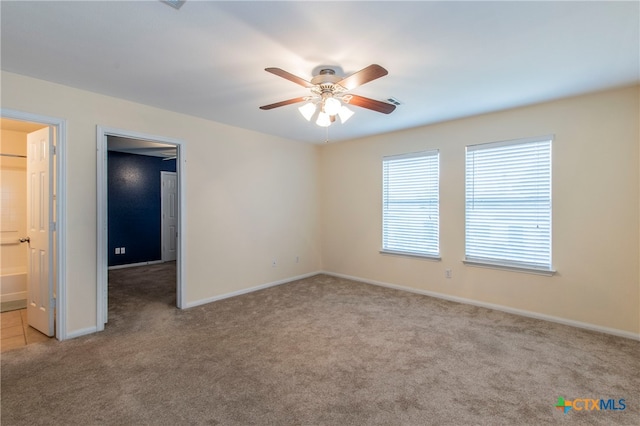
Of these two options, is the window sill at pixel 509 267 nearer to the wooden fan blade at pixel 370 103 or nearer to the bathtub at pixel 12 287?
the wooden fan blade at pixel 370 103

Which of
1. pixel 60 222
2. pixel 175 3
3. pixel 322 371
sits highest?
pixel 175 3

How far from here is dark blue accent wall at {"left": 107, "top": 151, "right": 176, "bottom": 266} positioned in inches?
257

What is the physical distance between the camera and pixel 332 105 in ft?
8.38

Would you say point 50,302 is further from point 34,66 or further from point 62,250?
point 34,66

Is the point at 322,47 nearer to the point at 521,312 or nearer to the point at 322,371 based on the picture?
the point at 322,371

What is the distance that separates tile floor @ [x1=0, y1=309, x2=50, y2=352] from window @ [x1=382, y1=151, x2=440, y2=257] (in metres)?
4.47

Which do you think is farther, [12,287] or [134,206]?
[134,206]

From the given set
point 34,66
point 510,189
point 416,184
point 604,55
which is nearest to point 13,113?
point 34,66

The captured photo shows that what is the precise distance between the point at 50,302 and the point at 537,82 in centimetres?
526

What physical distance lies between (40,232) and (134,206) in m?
3.78

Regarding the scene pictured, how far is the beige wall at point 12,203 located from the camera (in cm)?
434

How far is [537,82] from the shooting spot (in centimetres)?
296

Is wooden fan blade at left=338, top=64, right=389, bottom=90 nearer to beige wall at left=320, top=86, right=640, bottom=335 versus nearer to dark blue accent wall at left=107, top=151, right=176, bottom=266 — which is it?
beige wall at left=320, top=86, right=640, bottom=335

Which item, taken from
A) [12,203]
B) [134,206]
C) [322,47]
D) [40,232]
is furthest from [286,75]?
[134,206]
